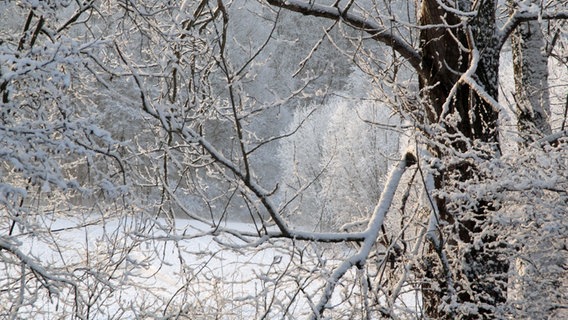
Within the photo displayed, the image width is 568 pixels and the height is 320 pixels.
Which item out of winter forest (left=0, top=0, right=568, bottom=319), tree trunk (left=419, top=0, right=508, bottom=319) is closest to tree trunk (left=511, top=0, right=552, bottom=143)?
winter forest (left=0, top=0, right=568, bottom=319)

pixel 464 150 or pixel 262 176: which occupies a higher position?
pixel 464 150

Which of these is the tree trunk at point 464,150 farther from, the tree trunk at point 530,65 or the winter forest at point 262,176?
the tree trunk at point 530,65

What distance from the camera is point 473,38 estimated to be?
450 cm

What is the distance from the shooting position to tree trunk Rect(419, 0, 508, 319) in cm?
376

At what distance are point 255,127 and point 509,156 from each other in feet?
79.1

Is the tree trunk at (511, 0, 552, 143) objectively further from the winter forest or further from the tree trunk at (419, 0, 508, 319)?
the tree trunk at (419, 0, 508, 319)

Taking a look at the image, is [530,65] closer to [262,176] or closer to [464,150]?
[464,150]

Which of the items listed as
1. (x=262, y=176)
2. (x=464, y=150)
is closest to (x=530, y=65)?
(x=464, y=150)

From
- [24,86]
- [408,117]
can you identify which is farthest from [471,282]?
[24,86]

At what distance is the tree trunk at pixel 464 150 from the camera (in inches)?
148

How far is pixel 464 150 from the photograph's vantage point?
4336 millimetres

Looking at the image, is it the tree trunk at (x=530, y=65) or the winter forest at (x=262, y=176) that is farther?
the tree trunk at (x=530, y=65)

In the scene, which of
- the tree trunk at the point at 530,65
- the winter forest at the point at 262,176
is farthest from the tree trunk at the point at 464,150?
the tree trunk at the point at 530,65

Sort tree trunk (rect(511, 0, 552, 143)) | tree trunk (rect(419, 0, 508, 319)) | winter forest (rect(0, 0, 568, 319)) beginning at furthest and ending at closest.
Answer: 1. tree trunk (rect(511, 0, 552, 143))
2. tree trunk (rect(419, 0, 508, 319))
3. winter forest (rect(0, 0, 568, 319))
